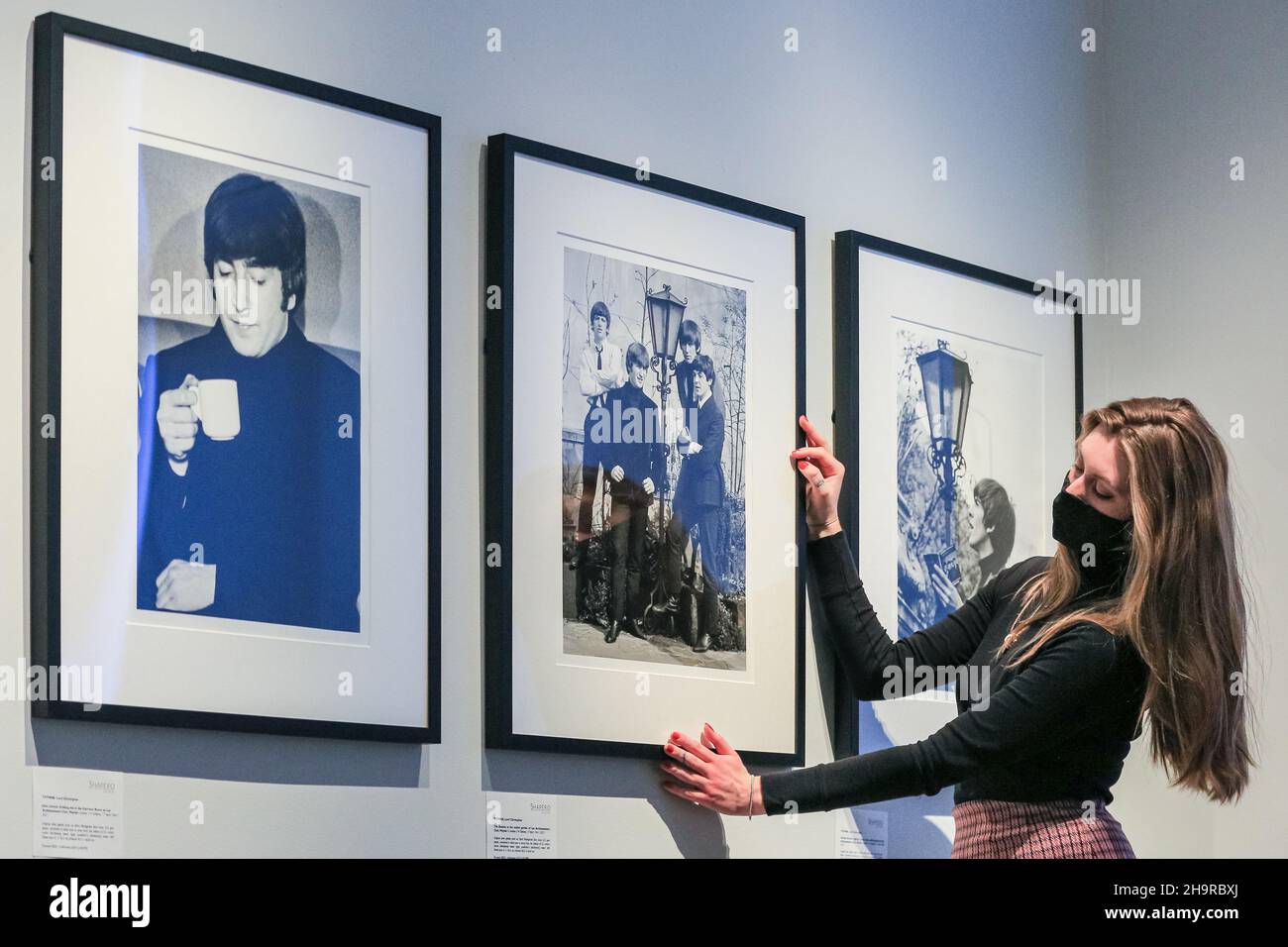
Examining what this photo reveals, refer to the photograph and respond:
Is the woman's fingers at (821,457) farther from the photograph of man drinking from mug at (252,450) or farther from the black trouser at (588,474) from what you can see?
the photograph of man drinking from mug at (252,450)

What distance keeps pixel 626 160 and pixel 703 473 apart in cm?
49

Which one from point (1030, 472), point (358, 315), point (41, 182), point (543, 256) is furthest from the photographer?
point (1030, 472)

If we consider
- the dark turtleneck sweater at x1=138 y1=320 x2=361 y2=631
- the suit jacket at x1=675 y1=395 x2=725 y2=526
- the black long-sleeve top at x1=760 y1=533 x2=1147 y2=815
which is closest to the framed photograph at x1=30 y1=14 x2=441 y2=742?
the dark turtleneck sweater at x1=138 y1=320 x2=361 y2=631

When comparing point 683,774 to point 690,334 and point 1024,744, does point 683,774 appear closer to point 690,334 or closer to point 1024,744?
point 1024,744

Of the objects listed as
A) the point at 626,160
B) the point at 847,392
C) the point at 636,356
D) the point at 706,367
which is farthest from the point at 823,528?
the point at 626,160

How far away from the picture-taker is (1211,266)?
337cm

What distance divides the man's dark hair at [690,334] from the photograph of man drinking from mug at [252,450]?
0.60 metres

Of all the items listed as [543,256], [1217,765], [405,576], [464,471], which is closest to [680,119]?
[543,256]

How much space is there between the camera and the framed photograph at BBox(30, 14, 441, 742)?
1.88 meters

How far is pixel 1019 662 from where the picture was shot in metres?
2.53

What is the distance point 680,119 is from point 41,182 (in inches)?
42.7

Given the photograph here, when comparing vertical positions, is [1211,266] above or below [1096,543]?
above
